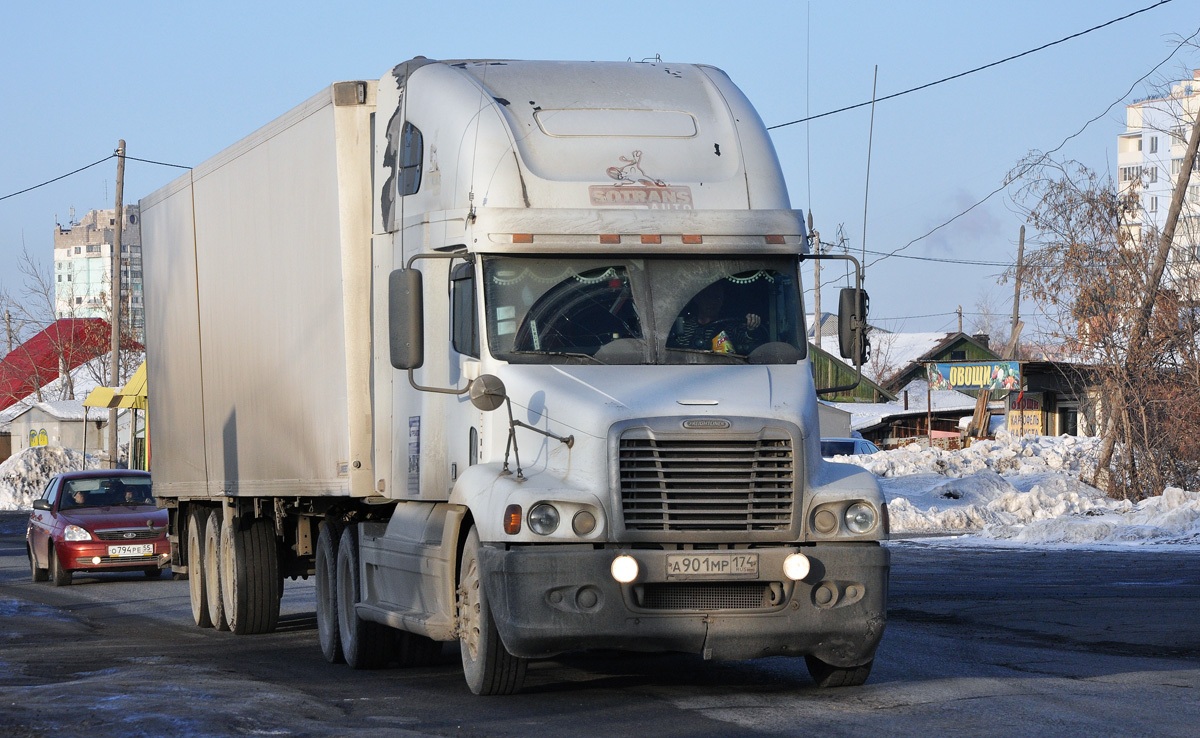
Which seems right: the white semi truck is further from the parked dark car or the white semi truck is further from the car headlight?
the parked dark car

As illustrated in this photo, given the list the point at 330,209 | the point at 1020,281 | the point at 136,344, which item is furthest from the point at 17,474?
the point at 330,209

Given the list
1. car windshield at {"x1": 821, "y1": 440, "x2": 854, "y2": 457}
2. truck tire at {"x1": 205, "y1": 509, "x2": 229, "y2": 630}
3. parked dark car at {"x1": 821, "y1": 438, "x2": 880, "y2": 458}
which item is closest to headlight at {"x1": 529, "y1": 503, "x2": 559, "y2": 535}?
truck tire at {"x1": 205, "y1": 509, "x2": 229, "y2": 630}

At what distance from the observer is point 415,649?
36.7ft

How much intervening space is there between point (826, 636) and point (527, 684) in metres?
2.14

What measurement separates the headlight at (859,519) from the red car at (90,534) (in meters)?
14.0

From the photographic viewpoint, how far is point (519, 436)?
8867mm

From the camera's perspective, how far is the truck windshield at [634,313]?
909 centimetres

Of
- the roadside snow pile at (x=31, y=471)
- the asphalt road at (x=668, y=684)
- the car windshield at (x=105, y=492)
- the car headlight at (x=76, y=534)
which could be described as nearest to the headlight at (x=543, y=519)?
the asphalt road at (x=668, y=684)

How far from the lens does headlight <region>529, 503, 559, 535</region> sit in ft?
27.3

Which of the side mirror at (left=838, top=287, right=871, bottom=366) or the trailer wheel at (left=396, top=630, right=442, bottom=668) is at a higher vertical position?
the side mirror at (left=838, top=287, right=871, bottom=366)

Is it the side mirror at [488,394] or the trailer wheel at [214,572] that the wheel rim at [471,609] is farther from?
the trailer wheel at [214,572]

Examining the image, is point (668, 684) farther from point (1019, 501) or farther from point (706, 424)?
point (1019, 501)

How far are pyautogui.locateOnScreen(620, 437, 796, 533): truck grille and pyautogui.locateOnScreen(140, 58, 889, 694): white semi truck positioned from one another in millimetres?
15

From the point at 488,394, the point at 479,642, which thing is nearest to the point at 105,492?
the point at 479,642
